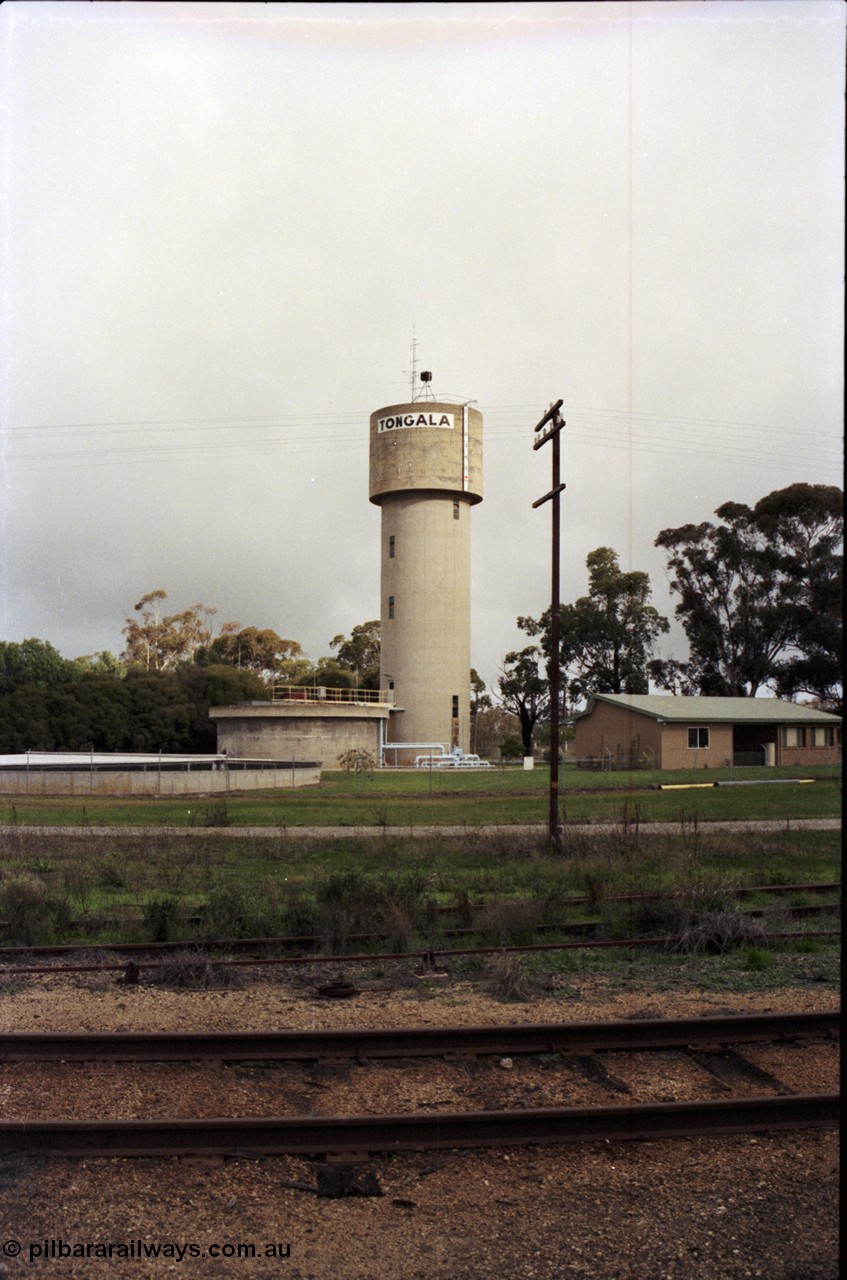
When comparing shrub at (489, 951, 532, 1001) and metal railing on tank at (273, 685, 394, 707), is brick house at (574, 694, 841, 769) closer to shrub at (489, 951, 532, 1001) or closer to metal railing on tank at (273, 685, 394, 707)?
metal railing on tank at (273, 685, 394, 707)

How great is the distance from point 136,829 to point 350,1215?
22542 mm

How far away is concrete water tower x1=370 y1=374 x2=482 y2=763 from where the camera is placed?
225ft

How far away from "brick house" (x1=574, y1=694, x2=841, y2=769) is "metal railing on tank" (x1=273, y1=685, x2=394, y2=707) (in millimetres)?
14545

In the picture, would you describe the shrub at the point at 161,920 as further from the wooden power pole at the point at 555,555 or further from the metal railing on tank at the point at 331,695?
the metal railing on tank at the point at 331,695

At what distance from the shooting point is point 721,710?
56469mm

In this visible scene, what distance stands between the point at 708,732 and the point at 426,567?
22.8 m

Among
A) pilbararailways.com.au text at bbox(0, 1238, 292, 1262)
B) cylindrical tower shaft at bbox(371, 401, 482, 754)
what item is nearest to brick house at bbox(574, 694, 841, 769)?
cylindrical tower shaft at bbox(371, 401, 482, 754)

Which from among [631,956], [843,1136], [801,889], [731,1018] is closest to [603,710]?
[801,889]

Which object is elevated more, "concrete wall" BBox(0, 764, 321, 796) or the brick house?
the brick house

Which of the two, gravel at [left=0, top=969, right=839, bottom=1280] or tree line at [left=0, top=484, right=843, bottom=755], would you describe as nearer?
gravel at [left=0, top=969, right=839, bottom=1280]

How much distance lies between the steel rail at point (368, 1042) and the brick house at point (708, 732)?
44.7m

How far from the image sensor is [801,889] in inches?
663

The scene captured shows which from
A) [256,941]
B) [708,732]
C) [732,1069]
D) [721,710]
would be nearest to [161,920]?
[256,941]

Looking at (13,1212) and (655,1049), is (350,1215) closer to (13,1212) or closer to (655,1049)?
(13,1212)
